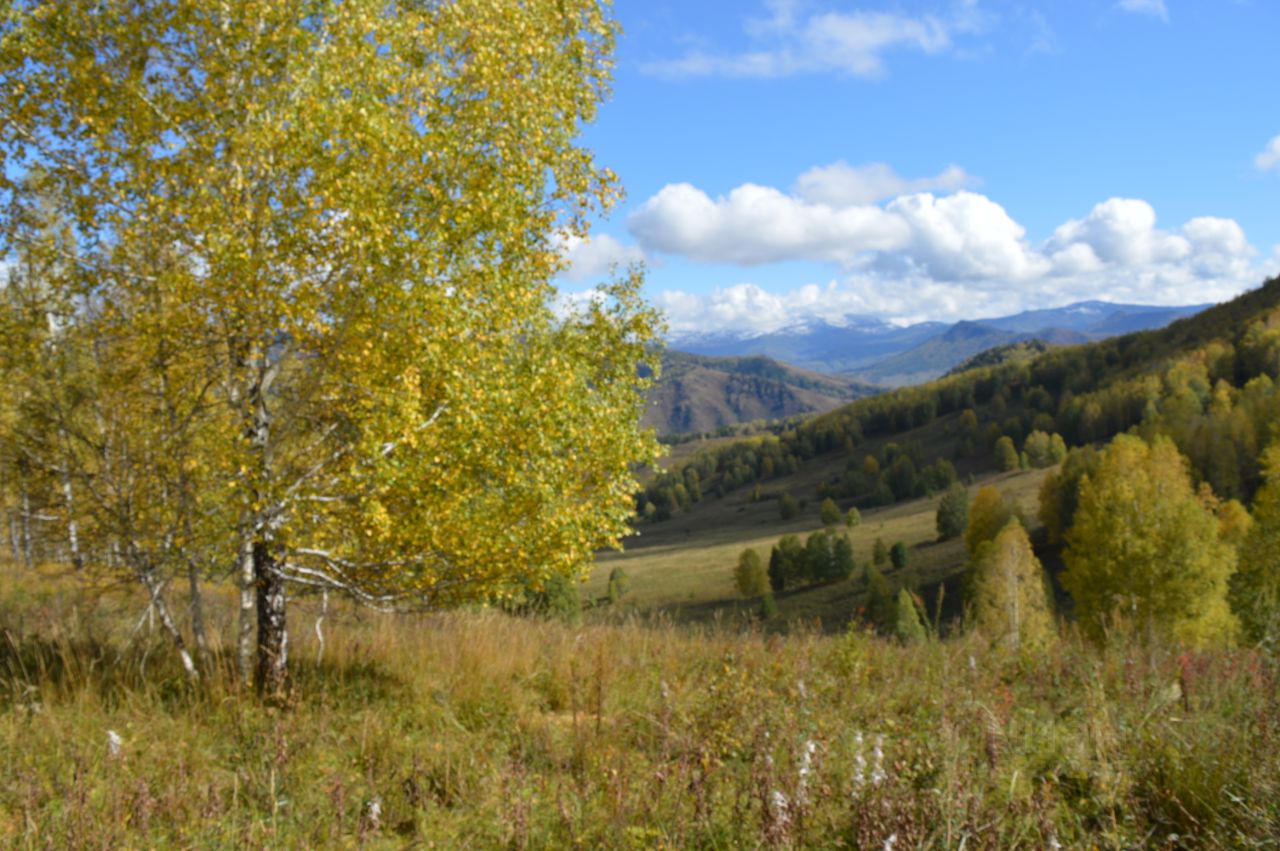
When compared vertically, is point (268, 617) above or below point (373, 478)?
below

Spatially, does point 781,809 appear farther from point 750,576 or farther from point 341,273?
point 750,576

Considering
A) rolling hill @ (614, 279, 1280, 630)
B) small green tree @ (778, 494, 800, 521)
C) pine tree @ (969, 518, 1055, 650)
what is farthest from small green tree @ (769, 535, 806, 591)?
small green tree @ (778, 494, 800, 521)

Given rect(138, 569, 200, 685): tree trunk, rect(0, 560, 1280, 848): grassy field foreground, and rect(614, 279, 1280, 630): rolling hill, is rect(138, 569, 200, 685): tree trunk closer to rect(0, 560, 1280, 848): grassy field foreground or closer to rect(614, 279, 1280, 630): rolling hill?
rect(0, 560, 1280, 848): grassy field foreground

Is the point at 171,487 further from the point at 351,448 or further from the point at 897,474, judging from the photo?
the point at 897,474

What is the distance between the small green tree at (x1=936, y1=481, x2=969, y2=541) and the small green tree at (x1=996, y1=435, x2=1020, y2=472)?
4475cm

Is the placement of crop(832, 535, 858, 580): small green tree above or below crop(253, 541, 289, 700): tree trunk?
below

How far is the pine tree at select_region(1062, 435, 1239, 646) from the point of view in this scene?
39.2m

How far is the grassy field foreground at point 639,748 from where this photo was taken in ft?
12.9

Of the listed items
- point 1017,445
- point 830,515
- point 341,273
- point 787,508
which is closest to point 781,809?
point 341,273

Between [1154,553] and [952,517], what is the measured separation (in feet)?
254

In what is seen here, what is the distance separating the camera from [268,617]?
23.9 ft

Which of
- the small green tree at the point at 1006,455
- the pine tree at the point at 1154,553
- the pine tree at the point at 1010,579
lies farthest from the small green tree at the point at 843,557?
the small green tree at the point at 1006,455

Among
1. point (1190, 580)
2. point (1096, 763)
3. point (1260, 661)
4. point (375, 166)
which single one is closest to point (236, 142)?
point (375, 166)

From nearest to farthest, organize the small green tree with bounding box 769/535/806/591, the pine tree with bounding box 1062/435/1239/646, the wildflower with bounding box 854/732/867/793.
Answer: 1. the wildflower with bounding box 854/732/867/793
2. the pine tree with bounding box 1062/435/1239/646
3. the small green tree with bounding box 769/535/806/591
